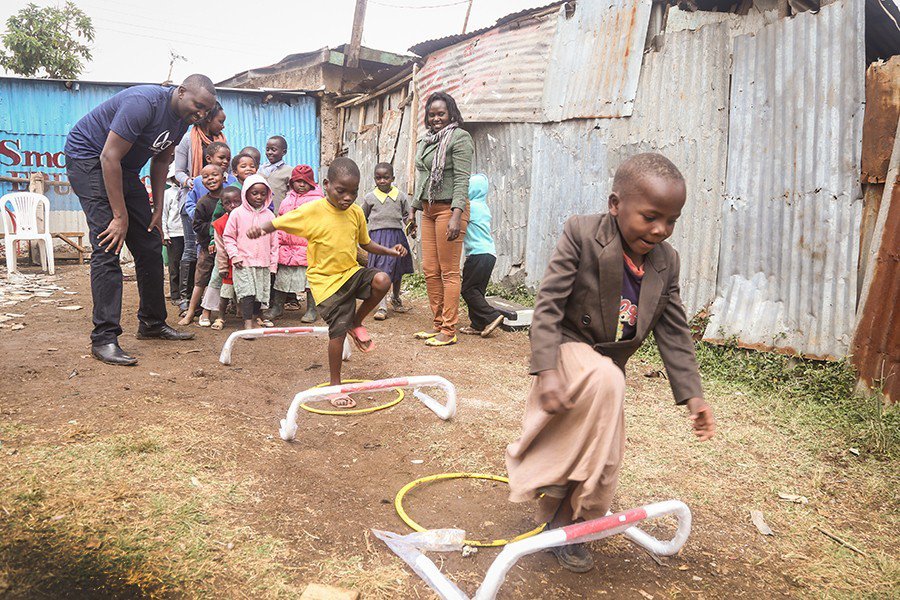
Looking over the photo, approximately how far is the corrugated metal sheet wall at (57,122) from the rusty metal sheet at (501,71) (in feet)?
20.2

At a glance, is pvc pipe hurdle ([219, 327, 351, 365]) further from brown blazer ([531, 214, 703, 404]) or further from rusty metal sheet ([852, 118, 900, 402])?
rusty metal sheet ([852, 118, 900, 402])

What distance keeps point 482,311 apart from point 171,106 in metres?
3.63

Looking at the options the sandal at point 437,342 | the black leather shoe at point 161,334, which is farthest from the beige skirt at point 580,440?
the black leather shoe at point 161,334

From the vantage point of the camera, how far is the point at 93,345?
4.80 metres

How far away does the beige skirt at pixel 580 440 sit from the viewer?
223 centimetres

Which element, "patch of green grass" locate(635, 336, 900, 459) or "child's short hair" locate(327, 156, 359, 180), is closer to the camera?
"patch of green grass" locate(635, 336, 900, 459)

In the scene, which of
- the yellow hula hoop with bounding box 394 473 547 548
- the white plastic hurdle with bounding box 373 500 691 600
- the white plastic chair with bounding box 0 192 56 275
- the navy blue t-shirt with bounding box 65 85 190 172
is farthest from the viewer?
the white plastic chair with bounding box 0 192 56 275

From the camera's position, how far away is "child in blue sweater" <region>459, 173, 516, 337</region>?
6.75m

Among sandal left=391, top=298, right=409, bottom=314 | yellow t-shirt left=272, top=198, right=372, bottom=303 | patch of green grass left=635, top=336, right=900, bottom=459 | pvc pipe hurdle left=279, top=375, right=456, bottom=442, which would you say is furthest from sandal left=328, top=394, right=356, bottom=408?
sandal left=391, top=298, right=409, bottom=314

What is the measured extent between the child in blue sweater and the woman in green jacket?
1.16 feet

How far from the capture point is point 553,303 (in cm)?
232

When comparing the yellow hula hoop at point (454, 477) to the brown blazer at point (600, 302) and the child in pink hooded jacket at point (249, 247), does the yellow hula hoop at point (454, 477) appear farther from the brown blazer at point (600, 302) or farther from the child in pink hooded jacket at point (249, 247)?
the child in pink hooded jacket at point (249, 247)

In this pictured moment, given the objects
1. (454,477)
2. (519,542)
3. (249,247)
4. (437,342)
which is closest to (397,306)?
(437,342)

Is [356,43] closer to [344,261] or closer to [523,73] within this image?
[523,73]
